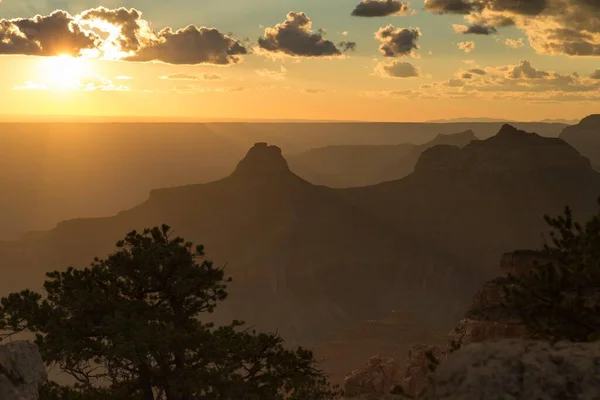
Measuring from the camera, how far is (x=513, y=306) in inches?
718

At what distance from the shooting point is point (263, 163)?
173 m

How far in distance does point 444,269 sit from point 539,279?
12859 centimetres

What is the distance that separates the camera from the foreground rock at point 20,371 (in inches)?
435

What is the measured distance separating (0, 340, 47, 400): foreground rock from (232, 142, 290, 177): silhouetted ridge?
159 meters

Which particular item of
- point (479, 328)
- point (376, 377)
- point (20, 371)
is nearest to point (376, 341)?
point (376, 377)

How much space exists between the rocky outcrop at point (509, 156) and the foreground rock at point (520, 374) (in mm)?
166700

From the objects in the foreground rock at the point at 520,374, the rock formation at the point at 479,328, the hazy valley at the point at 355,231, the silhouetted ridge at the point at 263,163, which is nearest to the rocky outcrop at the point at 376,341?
the hazy valley at the point at 355,231

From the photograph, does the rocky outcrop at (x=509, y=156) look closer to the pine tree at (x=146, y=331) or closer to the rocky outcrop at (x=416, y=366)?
the rocky outcrop at (x=416, y=366)

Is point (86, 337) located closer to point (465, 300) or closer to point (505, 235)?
point (465, 300)

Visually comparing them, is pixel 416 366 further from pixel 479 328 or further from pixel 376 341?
pixel 376 341

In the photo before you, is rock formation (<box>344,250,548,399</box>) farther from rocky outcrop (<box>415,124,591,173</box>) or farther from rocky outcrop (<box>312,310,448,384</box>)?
rocky outcrop (<box>415,124,591,173</box>)

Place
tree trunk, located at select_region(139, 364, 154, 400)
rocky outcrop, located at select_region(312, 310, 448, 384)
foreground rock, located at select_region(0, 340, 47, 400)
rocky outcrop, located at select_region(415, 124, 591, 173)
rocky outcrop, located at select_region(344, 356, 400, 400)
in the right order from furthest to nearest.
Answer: rocky outcrop, located at select_region(415, 124, 591, 173) → rocky outcrop, located at select_region(312, 310, 448, 384) → rocky outcrop, located at select_region(344, 356, 400, 400) → tree trunk, located at select_region(139, 364, 154, 400) → foreground rock, located at select_region(0, 340, 47, 400)

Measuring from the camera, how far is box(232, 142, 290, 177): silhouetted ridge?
566 ft

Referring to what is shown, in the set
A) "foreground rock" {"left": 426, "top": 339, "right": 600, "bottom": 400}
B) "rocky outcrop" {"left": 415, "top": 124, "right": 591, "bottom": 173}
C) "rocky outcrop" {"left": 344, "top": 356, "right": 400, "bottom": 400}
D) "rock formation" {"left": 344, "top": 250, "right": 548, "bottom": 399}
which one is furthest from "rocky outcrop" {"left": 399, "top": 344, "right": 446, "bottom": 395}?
"rocky outcrop" {"left": 415, "top": 124, "right": 591, "bottom": 173}
